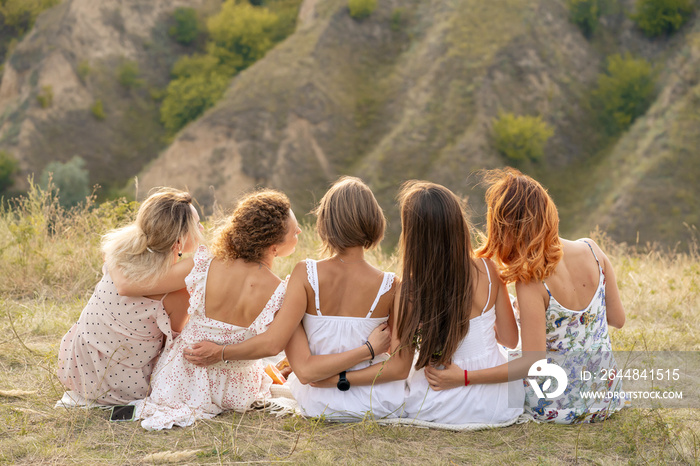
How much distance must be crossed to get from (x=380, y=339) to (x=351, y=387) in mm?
309

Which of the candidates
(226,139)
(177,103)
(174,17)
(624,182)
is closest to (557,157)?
(624,182)

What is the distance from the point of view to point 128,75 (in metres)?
40.4

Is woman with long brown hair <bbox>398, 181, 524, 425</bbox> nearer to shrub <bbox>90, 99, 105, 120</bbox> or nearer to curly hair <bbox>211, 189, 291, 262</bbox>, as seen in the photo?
curly hair <bbox>211, 189, 291, 262</bbox>

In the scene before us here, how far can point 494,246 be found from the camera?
9.32 feet

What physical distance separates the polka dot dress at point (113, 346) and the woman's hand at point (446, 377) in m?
1.36

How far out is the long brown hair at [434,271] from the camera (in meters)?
2.70

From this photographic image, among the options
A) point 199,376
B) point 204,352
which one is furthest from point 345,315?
point 199,376

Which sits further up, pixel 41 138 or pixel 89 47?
pixel 89 47

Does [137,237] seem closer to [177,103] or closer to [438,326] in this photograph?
[438,326]

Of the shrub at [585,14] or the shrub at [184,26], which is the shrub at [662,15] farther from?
the shrub at [184,26]

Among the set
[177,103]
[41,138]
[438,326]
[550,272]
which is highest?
[550,272]

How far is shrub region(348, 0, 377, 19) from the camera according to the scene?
128 ft

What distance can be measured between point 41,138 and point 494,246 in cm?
3820

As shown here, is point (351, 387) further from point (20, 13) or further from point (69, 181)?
point (20, 13)
